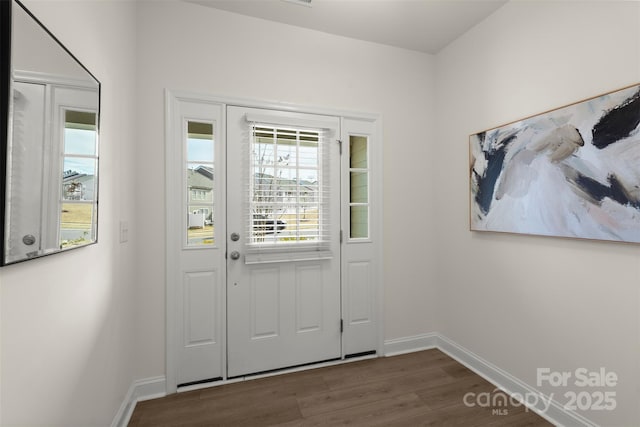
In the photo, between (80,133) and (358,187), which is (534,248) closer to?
(358,187)

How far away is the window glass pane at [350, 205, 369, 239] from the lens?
263cm

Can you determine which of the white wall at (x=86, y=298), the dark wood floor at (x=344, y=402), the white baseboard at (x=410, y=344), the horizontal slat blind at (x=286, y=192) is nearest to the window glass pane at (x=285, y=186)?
the horizontal slat blind at (x=286, y=192)

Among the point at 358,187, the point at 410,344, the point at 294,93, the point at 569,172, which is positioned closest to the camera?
A: the point at 569,172

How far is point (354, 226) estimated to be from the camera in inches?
104

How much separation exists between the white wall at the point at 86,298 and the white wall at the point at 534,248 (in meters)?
2.53

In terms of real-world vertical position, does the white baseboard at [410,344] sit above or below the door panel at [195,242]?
below

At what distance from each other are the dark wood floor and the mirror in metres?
1.38

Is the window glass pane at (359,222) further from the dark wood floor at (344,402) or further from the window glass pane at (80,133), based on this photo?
the window glass pane at (80,133)

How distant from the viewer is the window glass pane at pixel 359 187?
2.63m

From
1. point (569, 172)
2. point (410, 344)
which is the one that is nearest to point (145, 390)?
point (410, 344)

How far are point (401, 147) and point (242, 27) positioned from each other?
1.66 meters

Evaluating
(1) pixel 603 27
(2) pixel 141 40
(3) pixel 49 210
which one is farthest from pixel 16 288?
(1) pixel 603 27

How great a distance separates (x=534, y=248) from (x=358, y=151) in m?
1.50

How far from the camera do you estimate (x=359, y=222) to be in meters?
2.64
